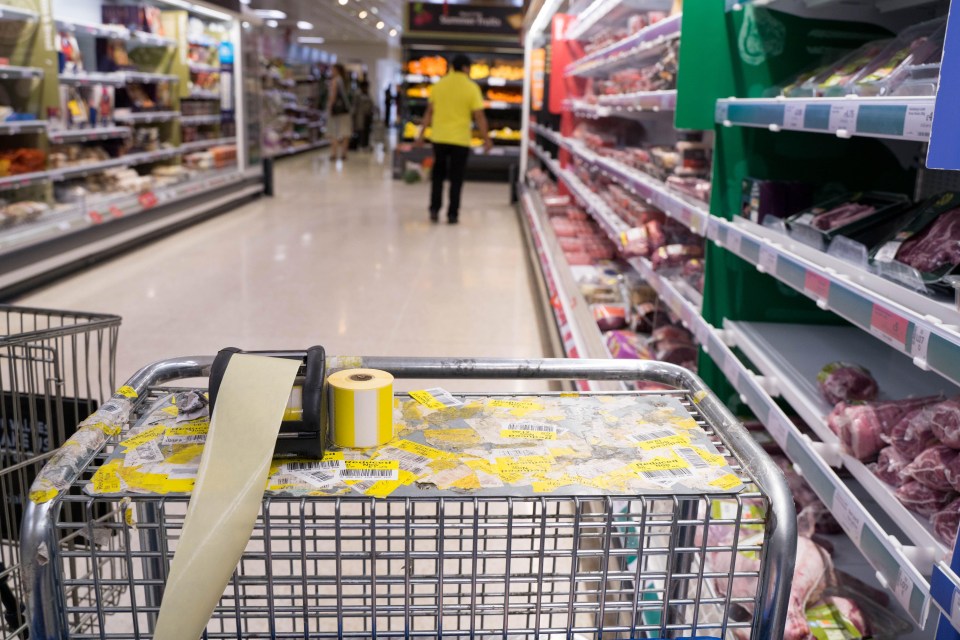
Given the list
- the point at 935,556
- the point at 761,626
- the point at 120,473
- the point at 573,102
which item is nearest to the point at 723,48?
the point at 935,556

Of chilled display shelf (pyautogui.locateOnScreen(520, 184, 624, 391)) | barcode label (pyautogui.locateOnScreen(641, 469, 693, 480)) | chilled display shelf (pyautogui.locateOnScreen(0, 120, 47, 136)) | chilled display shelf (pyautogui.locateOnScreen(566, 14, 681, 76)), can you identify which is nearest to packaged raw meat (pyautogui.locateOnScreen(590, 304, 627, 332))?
chilled display shelf (pyautogui.locateOnScreen(520, 184, 624, 391))

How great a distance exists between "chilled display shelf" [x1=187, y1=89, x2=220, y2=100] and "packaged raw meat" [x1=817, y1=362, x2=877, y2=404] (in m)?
8.26

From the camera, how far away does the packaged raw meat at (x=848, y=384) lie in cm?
185

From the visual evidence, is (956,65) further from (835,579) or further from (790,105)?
(835,579)

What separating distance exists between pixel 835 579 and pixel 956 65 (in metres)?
1.10

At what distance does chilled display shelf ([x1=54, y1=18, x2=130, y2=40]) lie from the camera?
244 inches

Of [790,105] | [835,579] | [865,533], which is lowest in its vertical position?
[835,579]

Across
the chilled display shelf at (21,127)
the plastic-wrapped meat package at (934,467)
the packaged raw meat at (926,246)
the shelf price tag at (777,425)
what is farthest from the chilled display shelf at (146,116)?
the plastic-wrapped meat package at (934,467)

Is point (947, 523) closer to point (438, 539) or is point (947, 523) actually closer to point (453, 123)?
point (438, 539)

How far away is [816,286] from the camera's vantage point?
1.72 m

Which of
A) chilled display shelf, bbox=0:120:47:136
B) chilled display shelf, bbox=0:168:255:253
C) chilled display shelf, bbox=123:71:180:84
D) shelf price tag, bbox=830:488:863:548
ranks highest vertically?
chilled display shelf, bbox=123:71:180:84

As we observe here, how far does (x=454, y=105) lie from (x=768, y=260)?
23.7ft

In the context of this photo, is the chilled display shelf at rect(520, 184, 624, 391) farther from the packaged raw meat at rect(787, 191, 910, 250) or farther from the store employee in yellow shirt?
the store employee in yellow shirt

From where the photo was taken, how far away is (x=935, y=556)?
1.30 meters
